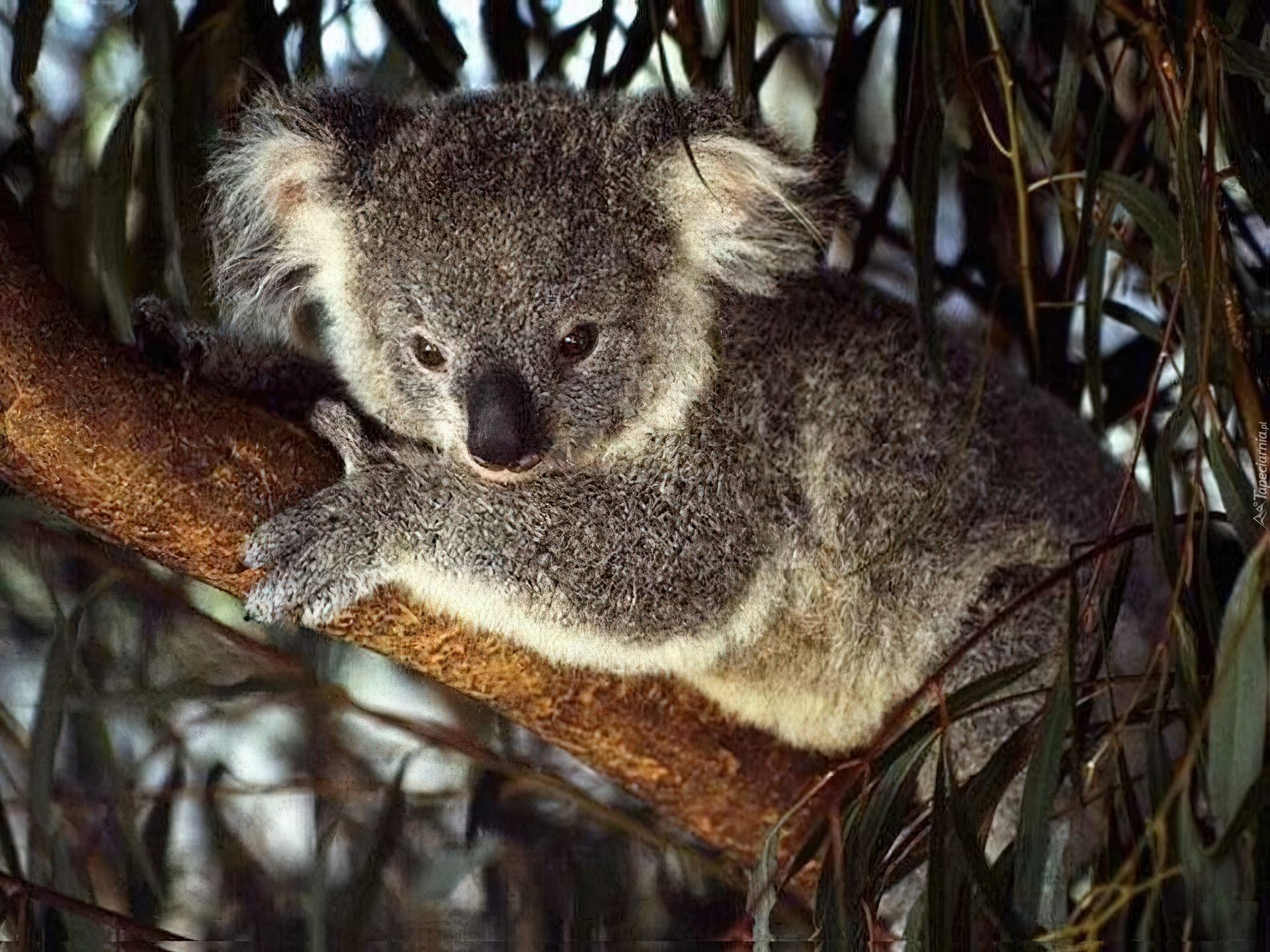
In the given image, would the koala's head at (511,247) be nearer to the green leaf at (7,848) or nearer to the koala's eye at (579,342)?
the koala's eye at (579,342)

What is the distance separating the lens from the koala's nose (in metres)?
1.44

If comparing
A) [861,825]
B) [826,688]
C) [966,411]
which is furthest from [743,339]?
[861,825]

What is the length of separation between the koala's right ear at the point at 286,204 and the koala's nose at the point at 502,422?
0.32 metres

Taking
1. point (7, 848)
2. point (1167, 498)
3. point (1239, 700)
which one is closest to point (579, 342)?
point (1167, 498)

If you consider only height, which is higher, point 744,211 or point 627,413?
point 744,211

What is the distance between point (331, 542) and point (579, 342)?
379 mm

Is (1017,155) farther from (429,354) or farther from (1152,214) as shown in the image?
(429,354)

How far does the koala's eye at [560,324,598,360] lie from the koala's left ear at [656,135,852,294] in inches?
7.2

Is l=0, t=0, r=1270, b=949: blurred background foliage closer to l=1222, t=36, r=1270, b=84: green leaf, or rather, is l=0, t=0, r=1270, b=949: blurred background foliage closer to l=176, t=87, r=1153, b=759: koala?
l=1222, t=36, r=1270, b=84: green leaf

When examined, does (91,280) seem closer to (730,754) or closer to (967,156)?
(730,754)

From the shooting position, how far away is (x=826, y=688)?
6.00 ft

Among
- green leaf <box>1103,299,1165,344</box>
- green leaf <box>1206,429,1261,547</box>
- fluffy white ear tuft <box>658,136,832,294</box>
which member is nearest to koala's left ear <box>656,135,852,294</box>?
fluffy white ear tuft <box>658,136,832,294</box>

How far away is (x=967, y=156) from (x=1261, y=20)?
506mm

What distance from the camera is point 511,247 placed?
60.4 inches
